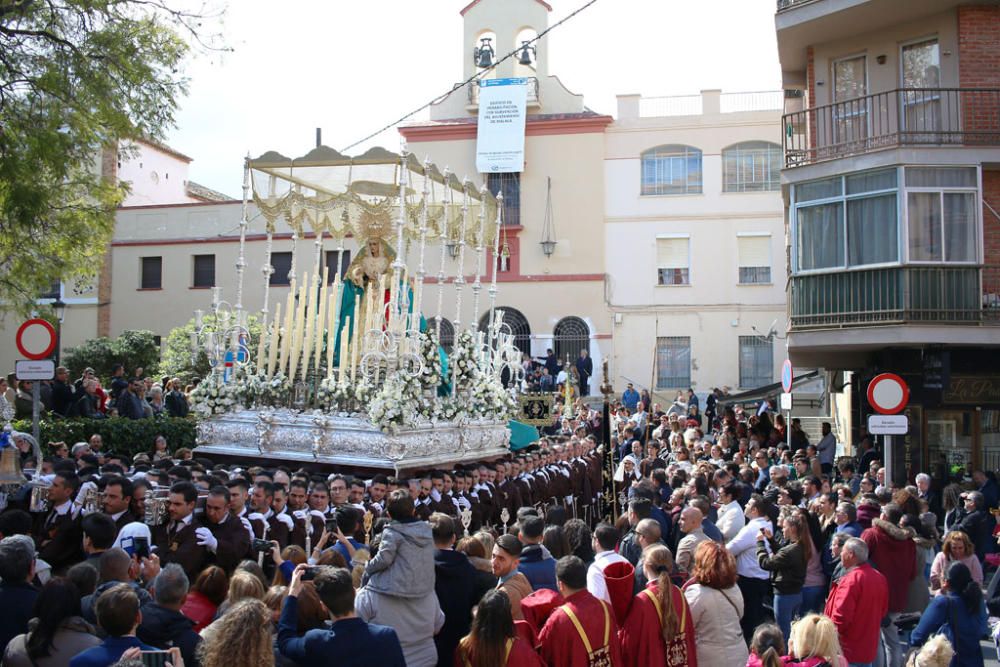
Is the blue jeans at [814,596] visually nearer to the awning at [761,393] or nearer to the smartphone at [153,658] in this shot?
the smartphone at [153,658]

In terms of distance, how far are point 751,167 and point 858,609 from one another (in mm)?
26713

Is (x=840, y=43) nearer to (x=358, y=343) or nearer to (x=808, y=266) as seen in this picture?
(x=808, y=266)

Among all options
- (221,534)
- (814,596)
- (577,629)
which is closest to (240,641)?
(577,629)

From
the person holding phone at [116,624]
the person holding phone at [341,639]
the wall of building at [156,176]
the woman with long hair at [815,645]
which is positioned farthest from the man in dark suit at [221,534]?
the wall of building at [156,176]

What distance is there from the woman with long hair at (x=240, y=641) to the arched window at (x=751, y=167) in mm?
30009

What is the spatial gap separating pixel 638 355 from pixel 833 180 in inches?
645

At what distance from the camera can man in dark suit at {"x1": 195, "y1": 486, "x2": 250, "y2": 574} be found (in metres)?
6.72

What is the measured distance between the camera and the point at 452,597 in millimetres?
6250

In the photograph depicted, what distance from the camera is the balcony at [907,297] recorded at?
1548 cm

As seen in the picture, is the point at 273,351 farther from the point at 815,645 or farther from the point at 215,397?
the point at 815,645

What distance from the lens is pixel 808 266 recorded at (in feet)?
55.8

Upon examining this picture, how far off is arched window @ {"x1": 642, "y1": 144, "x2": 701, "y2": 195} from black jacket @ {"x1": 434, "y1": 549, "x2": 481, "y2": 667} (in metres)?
28.0

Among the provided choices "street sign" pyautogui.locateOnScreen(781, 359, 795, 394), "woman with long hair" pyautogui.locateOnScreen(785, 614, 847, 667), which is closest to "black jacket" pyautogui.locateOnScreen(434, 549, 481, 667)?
"woman with long hair" pyautogui.locateOnScreen(785, 614, 847, 667)

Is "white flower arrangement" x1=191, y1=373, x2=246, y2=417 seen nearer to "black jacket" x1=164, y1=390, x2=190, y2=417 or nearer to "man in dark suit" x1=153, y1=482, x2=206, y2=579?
"black jacket" x1=164, y1=390, x2=190, y2=417
